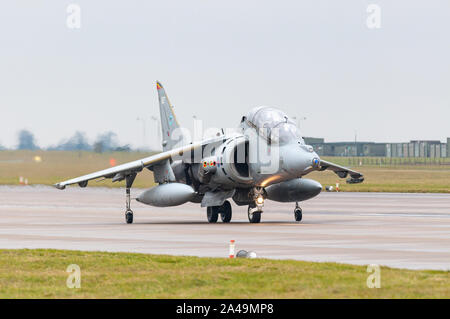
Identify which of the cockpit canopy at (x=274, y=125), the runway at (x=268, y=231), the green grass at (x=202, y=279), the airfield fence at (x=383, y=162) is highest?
the cockpit canopy at (x=274, y=125)

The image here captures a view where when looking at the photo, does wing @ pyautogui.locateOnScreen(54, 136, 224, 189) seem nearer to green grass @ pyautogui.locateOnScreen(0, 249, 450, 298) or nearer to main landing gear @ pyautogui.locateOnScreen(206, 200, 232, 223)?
main landing gear @ pyautogui.locateOnScreen(206, 200, 232, 223)

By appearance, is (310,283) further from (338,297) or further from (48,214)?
(48,214)

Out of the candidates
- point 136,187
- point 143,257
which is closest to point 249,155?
point 143,257

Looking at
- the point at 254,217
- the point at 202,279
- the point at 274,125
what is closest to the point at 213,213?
the point at 254,217

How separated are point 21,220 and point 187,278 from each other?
906 inches

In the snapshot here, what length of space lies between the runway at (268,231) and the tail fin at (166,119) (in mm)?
3190

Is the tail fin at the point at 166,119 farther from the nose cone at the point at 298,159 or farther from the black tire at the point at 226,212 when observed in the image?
the nose cone at the point at 298,159

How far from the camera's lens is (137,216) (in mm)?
43000

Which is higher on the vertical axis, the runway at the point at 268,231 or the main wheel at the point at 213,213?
the main wheel at the point at 213,213

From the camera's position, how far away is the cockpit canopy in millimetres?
33562

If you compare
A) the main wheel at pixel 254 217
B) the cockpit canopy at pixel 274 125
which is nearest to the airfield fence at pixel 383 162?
the main wheel at pixel 254 217

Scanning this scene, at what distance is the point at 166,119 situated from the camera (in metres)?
41.8

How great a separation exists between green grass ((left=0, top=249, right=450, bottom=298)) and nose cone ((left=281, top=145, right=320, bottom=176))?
1299cm

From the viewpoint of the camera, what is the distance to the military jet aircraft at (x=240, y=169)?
33594 mm
